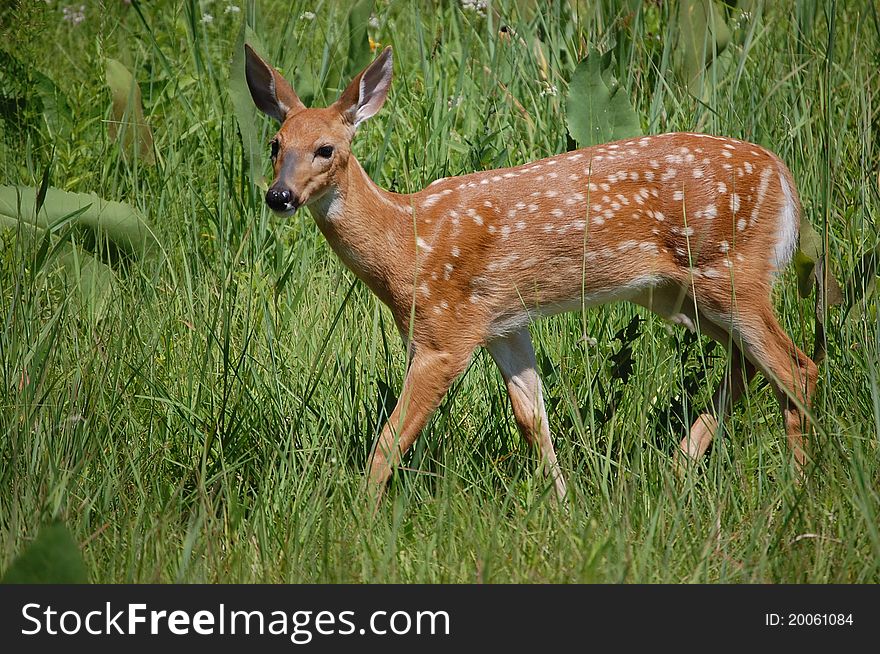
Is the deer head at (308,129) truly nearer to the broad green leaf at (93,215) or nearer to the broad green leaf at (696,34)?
the broad green leaf at (93,215)

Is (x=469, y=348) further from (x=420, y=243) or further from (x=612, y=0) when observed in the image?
(x=612, y=0)

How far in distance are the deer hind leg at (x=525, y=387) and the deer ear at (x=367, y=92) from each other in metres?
0.93

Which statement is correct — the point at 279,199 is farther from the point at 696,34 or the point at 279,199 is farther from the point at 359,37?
the point at 696,34

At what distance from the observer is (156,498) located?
3.66 m

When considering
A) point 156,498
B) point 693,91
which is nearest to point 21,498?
point 156,498

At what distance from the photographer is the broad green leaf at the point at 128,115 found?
538 cm

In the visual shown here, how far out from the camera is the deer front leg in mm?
3756

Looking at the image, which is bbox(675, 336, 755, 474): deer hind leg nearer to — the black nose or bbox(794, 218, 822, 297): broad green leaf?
bbox(794, 218, 822, 297): broad green leaf

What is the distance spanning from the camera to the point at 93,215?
500cm

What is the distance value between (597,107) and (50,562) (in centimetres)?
303

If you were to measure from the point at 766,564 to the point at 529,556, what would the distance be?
0.62 meters

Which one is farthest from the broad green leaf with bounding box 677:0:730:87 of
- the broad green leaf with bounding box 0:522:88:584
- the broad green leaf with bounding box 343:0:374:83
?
the broad green leaf with bounding box 0:522:88:584

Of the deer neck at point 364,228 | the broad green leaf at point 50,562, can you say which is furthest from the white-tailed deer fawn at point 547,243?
the broad green leaf at point 50,562

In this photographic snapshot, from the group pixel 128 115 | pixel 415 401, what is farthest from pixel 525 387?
pixel 128 115
